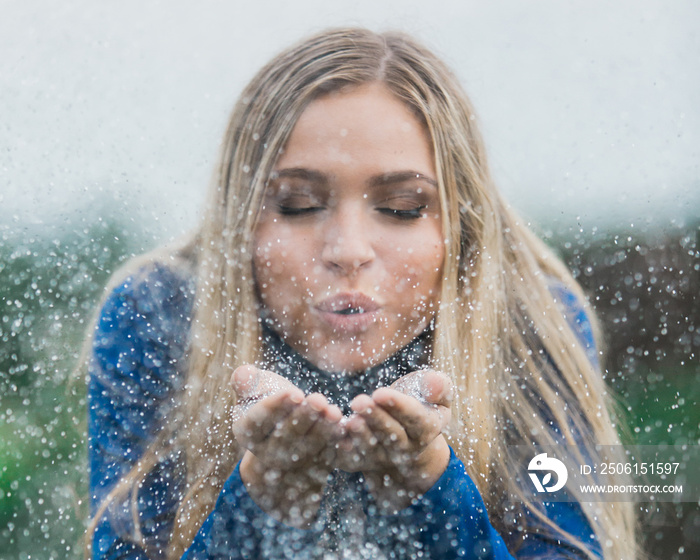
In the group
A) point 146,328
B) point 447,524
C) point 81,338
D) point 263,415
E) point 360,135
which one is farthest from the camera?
point 81,338

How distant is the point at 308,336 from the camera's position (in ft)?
2.97

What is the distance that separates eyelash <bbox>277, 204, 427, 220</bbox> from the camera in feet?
2.70

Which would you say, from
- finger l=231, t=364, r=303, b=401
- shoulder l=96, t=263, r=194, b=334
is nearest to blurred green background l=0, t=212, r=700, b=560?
shoulder l=96, t=263, r=194, b=334

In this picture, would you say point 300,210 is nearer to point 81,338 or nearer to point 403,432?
point 403,432

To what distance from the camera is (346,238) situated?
2.67 feet

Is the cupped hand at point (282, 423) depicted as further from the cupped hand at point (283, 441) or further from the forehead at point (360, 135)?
A: the forehead at point (360, 135)

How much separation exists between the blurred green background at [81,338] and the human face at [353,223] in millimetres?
361

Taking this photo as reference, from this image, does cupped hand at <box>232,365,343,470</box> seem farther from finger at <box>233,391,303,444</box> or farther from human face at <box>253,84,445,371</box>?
human face at <box>253,84,445,371</box>

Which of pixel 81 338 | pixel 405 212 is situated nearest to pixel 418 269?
pixel 405 212

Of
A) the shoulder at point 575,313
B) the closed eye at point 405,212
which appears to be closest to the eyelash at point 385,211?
the closed eye at point 405,212

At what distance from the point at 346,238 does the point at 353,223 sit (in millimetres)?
23

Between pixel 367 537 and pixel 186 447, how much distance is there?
381 mm

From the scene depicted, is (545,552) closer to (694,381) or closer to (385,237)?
(385,237)

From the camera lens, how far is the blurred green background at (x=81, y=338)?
124 centimetres
